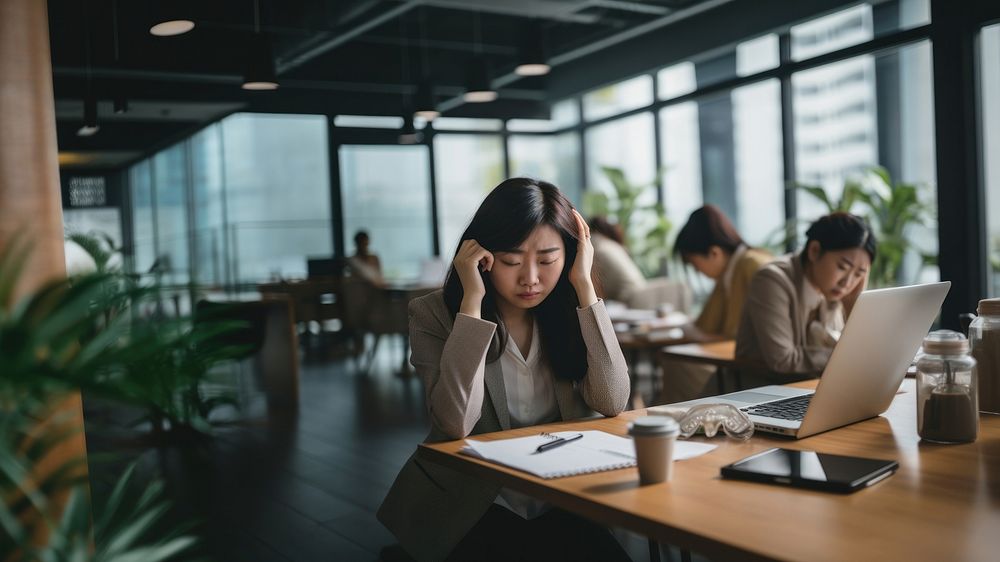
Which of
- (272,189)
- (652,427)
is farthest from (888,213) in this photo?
(272,189)

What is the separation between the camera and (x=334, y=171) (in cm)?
1012

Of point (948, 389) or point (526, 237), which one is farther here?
point (526, 237)

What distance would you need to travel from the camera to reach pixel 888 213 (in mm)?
5922

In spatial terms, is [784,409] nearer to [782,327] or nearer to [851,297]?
[782,327]

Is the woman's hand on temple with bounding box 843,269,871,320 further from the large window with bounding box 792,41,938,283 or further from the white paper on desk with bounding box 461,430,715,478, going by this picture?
the large window with bounding box 792,41,938,283

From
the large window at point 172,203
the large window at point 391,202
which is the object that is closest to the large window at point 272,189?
the large window at point 391,202

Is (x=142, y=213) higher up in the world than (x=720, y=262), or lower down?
higher up

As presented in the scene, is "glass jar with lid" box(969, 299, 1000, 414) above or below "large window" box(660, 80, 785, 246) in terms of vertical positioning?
below

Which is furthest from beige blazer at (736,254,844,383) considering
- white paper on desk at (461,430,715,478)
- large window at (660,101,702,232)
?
large window at (660,101,702,232)

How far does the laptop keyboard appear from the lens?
6.00 ft

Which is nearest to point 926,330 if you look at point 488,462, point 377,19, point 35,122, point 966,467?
point 966,467

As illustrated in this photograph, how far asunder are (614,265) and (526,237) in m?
4.15

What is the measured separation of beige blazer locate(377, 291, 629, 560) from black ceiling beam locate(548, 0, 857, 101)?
5335 millimetres

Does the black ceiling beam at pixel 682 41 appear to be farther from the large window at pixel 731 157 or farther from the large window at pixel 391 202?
the large window at pixel 391 202
